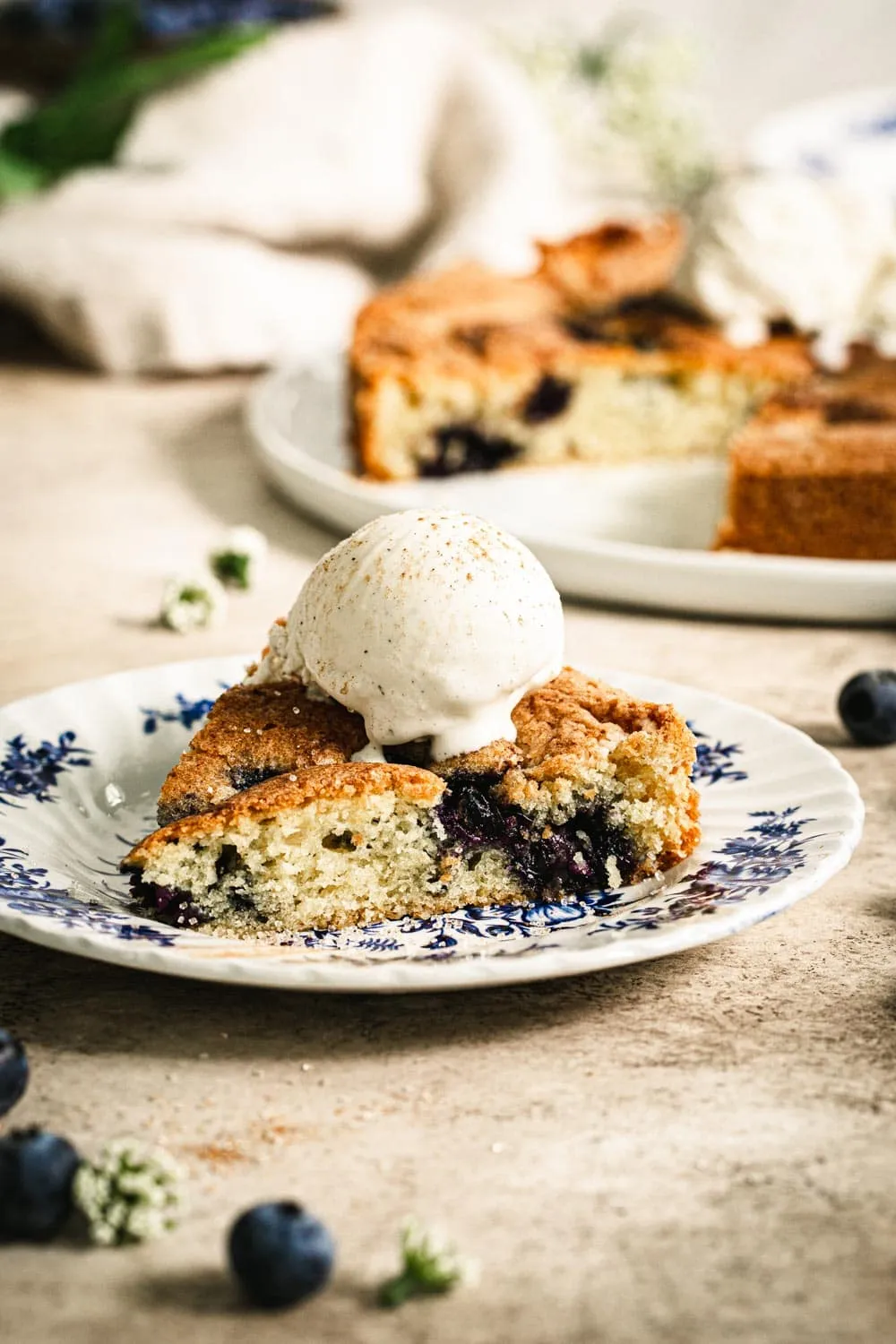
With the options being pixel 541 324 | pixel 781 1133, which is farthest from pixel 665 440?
pixel 781 1133

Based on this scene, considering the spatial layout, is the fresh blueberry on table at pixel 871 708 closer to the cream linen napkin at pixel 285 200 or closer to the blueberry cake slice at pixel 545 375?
the blueberry cake slice at pixel 545 375

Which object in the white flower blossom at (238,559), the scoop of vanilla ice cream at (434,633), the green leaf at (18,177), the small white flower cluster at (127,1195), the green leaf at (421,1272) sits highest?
the scoop of vanilla ice cream at (434,633)

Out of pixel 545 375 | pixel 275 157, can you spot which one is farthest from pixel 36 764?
pixel 275 157

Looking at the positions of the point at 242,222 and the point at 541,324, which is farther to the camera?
the point at 242,222

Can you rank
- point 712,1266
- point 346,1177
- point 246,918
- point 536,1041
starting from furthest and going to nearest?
point 246,918
point 536,1041
point 346,1177
point 712,1266

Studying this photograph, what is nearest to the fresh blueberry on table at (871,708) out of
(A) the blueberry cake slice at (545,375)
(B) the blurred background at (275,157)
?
(A) the blueberry cake slice at (545,375)

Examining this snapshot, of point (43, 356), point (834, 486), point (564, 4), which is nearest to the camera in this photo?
point (834, 486)

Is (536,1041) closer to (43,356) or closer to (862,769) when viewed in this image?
(862,769)

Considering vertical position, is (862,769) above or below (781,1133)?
below
